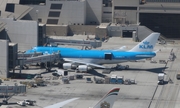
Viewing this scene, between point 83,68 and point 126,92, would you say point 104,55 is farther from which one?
point 126,92

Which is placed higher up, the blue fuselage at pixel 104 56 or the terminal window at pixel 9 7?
the terminal window at pixel 9 7

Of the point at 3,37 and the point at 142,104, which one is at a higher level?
the point at 3,37

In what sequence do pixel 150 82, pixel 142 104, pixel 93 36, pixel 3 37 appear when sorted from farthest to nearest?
pixel 93 36
pixel 3 37
pixel 150 82
pixel 142 104

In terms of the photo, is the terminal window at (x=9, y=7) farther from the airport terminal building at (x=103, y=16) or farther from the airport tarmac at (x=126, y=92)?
the airport tarmac at (x=126, y=92)

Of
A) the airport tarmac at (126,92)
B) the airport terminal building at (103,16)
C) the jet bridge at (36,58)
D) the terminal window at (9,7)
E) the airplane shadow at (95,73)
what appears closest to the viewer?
the airport tarmac at (126,92)

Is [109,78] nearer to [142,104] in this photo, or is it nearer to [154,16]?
[142,104]

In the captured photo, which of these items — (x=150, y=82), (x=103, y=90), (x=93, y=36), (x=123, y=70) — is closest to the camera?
(x=103, y=90)

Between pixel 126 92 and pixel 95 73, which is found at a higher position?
pixel 95 73

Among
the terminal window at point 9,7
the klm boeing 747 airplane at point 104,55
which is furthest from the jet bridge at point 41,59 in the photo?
the terminal window at point 9,7

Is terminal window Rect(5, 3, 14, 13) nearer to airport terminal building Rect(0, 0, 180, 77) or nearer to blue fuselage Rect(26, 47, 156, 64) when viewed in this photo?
airport terminal building Rect(0, 0, 180, 77)

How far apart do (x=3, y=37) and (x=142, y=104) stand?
155ft

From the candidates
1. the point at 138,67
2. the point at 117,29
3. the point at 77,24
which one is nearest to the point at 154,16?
the point at 117,29

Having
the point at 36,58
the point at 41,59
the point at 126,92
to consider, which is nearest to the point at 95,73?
the point at 41,59

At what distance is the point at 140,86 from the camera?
101 meters
